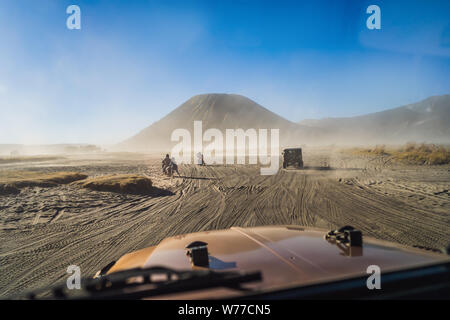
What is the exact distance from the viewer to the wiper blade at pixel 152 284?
1.26 m

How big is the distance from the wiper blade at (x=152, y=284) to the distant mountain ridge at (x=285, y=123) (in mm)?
142922

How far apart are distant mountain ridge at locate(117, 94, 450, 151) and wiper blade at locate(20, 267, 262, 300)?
469 feet

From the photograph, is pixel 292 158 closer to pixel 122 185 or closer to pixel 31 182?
pixel 122 185

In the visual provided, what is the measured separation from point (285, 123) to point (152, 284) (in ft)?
579

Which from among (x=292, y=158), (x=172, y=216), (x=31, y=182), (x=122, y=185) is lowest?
(x=172, y=216)

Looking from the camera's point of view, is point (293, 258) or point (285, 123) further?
point (285, 123)

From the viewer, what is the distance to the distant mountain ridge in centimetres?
14975

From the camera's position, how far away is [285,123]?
17050 centimetres

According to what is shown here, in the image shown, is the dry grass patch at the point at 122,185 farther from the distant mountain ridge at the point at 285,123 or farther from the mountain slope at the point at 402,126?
the mountain slope at the point at 402,126

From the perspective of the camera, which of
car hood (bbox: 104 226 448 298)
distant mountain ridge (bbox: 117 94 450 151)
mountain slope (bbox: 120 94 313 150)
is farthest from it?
mountain slope (bbox: 120 94 313 150)

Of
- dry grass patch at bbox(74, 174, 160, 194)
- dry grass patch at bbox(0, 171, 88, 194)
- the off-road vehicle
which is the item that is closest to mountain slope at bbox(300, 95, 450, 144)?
the off-road vehicle

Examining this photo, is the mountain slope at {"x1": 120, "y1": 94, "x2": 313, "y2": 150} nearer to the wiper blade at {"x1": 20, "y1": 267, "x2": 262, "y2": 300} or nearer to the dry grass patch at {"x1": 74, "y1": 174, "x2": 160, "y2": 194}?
the dry grass patch at {"x1": 74, "y1": 174, "x2": 160, "y2": 194}

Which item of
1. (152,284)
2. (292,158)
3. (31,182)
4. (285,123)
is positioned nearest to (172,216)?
(152,284)

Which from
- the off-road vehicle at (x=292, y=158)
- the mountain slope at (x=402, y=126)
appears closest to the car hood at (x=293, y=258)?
the off-road vehicle at (x=292, y=158)
